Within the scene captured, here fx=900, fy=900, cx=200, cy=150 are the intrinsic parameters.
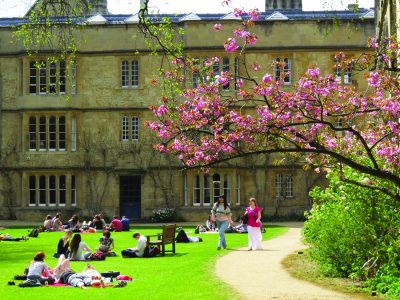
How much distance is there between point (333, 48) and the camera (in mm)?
43250

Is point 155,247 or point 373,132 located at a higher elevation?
point 373,132

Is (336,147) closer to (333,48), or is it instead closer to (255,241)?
(255,241)

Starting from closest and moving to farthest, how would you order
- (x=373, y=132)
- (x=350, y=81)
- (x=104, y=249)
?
(x=373, y=132) → (x=104, y=249) → (x=350, y=81)

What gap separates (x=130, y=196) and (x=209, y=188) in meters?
4.05

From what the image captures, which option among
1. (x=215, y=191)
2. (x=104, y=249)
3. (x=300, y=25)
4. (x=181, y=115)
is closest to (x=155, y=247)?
(x=104, y=249)

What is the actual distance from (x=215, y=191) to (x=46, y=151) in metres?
8.41

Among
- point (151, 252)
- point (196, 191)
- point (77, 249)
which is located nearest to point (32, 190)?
point (196, 191)

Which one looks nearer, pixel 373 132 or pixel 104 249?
pixel 373 132

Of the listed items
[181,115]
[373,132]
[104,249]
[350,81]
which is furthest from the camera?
[350,81]

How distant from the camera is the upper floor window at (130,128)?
1735 inches

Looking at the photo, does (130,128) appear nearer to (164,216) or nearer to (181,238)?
(164,216)

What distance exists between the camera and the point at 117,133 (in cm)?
4400

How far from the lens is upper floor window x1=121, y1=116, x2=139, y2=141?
4406 cm

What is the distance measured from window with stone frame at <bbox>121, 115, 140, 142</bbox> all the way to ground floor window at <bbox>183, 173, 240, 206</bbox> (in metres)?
3.30
